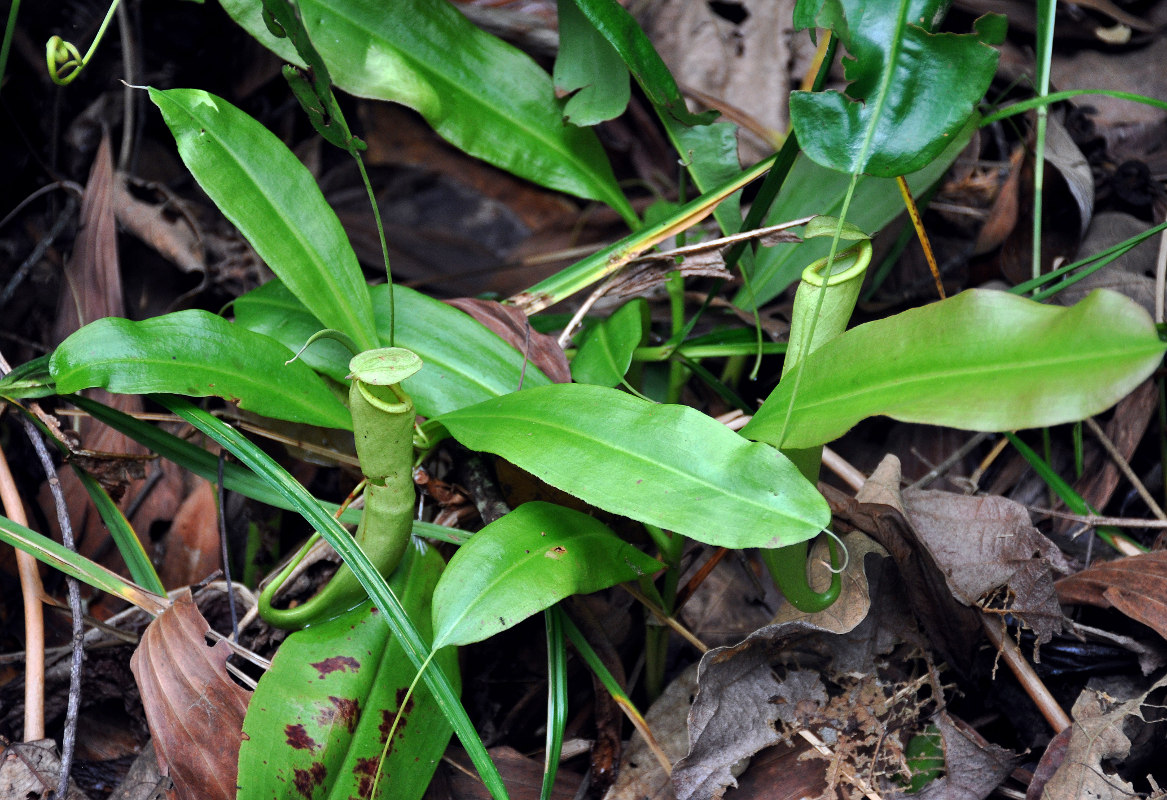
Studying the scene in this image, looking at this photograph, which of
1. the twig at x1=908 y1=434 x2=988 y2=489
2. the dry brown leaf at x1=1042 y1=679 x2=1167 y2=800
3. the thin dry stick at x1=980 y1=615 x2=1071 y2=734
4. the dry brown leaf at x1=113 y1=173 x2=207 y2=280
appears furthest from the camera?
the dry brown leaf at x1=113 y1=173 x2=207 y2=280

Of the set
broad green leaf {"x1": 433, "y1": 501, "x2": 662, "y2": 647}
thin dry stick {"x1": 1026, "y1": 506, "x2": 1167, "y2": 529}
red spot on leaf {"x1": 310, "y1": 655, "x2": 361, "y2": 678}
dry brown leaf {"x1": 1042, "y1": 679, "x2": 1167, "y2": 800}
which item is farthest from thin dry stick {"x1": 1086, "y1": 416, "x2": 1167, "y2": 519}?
red spot on leaf {"x1": 310, "y1": 655, "x2": 361, "y2": 678}

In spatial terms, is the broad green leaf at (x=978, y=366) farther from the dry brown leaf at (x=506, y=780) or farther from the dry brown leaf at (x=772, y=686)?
the dry brown leaf at (x=506, y=780)

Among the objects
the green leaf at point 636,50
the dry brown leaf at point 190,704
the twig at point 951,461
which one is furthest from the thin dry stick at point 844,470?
the dry brown leaf at point 190,704

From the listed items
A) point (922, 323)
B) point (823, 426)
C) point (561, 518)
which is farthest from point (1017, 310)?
point (561, 518)

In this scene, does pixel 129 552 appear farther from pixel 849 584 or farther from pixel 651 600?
pixel 849 584

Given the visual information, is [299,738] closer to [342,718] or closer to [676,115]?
[342,718]

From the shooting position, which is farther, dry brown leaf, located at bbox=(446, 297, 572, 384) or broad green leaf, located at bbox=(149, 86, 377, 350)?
dry brown leaf, located at bbox=(446, 297, 572, 384)

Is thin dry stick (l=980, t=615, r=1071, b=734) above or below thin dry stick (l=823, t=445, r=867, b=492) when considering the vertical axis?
below

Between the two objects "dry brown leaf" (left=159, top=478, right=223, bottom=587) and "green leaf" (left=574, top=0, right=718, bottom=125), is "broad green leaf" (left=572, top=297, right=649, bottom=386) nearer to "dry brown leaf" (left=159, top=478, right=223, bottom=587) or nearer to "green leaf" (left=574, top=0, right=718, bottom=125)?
"green leaf" (left=574, top=0, right=718, bottom=125)
